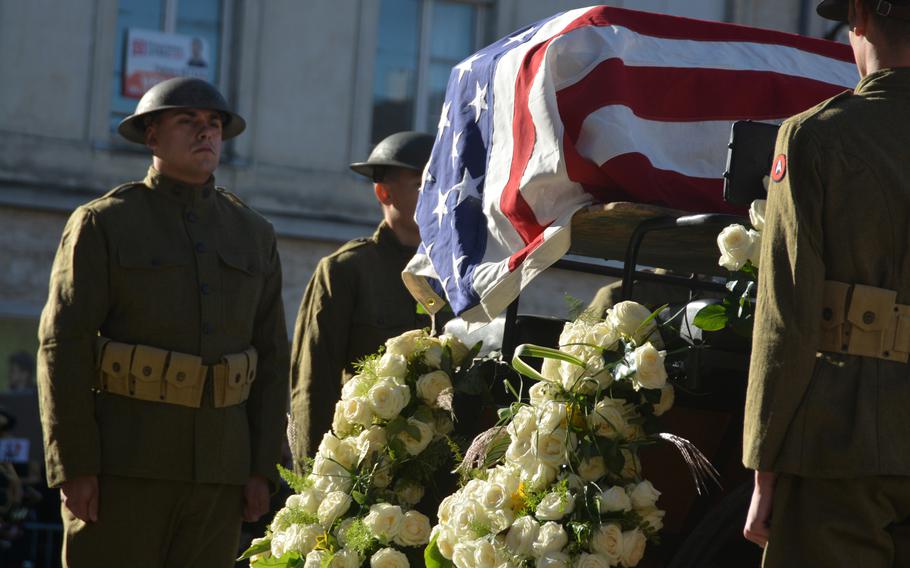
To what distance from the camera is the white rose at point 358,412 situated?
13.7ft

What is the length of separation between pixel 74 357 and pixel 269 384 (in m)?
0.71

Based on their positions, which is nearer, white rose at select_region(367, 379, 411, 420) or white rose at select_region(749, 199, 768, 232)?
white rose at select_region(749, 199, 768, 232)

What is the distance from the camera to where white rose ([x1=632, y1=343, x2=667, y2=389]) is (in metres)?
3.37

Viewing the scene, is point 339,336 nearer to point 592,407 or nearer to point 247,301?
point 247,301

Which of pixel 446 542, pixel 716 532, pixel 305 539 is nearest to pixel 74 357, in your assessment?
pixel 305 539

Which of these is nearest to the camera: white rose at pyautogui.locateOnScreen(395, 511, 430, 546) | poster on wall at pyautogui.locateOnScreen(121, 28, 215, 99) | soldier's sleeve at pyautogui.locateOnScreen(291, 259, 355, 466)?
white rose at pyautogui.locateOnScreen(395, 511, 430, 546)

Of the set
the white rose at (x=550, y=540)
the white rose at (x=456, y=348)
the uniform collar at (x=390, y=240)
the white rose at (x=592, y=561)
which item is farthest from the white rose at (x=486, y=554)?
the uniform collar at (x=390, y=240)

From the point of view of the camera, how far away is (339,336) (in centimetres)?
534

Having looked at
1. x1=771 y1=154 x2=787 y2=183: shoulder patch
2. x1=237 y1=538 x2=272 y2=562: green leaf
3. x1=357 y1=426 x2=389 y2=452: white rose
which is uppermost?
x1=771 y1=154 x2=787 y2=183: shoulder patch

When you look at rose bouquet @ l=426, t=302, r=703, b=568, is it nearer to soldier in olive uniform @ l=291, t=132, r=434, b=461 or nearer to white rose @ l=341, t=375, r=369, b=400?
white rose @ l=341, t=375, r=369, b=400

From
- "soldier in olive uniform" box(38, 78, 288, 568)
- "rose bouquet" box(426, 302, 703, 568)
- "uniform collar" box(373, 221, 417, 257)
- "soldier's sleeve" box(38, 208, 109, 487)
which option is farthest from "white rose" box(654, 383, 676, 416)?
"uniform collar" box(373, 221, 417, 257)

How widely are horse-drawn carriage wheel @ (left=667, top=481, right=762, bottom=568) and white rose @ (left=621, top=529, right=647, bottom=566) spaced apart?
0.14m

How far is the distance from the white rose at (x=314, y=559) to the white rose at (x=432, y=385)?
522mm

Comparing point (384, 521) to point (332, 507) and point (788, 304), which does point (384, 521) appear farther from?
point (788, 304)
